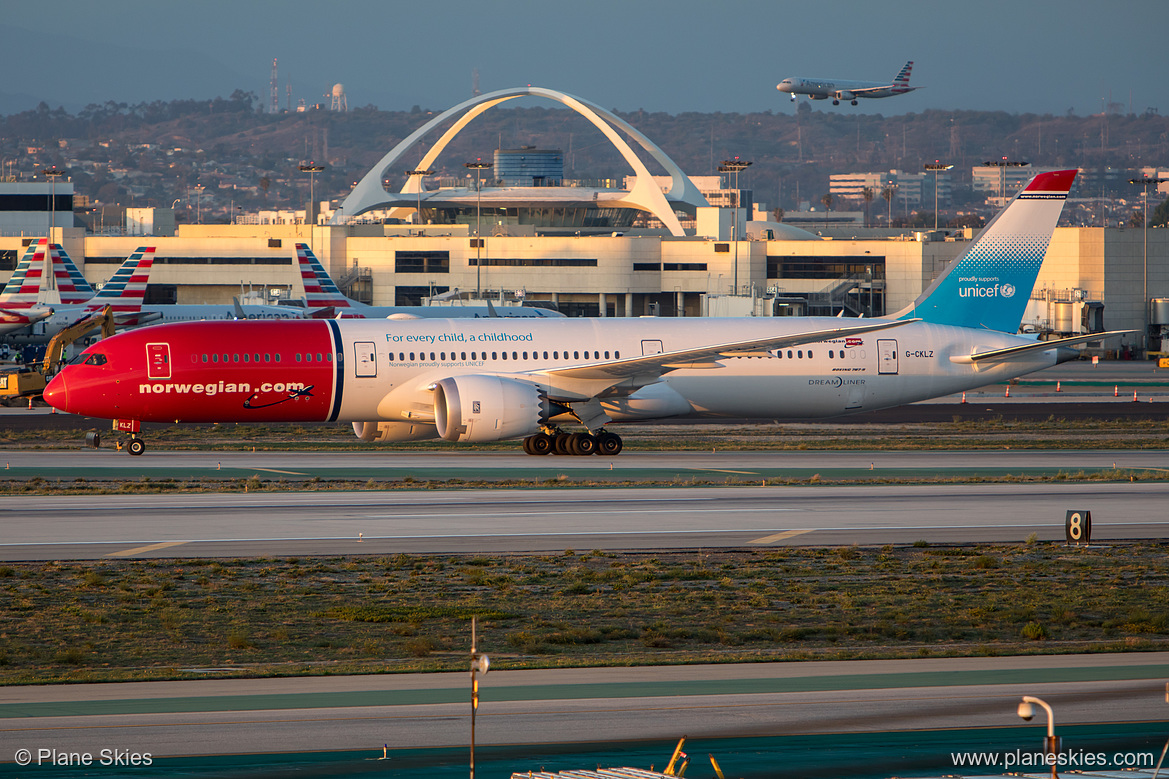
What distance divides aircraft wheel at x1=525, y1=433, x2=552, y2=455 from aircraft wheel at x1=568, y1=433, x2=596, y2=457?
65 centimetres

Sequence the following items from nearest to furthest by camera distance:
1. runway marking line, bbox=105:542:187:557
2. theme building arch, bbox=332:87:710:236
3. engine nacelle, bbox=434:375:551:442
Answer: runway marking line, bbox=105:542:187:557 < engine nacelle, bbox=434:375:551:442 < theme building arch, bbox=332:87:710:236

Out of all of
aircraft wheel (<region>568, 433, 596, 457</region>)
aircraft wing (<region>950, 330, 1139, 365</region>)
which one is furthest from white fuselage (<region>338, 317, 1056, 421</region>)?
aircraft wheel (<region>568, 433, 596, 457</region>)

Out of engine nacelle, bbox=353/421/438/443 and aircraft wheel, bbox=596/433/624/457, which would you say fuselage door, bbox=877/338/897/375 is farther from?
engine nacelle, bbox=353/421/438/443

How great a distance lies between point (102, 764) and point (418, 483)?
2165cm

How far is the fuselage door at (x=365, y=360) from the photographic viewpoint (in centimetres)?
3809

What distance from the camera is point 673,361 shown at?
1503 inches

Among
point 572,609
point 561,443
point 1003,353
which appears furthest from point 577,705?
point 1003,353

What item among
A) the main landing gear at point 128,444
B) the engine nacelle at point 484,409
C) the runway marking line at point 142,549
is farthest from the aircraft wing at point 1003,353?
the runway marking line at point 142,549

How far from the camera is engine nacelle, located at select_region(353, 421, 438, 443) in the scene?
1571 inches

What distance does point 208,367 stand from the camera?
122 feet

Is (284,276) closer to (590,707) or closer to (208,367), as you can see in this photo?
(208,367)

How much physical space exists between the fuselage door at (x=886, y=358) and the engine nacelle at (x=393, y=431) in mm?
14258

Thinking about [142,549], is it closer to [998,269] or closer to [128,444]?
[128,444]

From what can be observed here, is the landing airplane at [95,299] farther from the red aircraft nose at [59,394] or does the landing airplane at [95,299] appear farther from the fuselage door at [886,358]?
the fuselage door at [886,358]
